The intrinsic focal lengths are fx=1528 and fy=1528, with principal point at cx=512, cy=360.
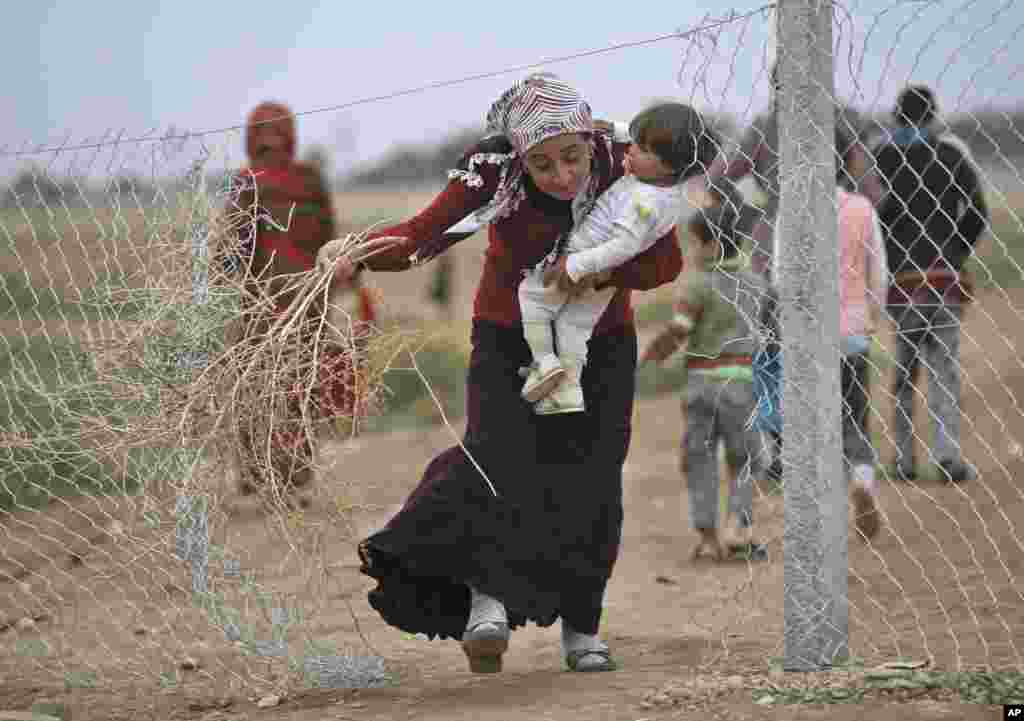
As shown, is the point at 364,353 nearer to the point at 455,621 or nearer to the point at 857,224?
the point at 455,621

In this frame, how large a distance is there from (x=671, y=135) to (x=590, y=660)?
64.2 inches

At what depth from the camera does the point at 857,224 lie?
664cm

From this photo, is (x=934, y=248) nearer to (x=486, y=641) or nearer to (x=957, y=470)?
(x=957, y=470)

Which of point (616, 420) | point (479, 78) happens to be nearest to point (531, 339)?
point (616, 420)

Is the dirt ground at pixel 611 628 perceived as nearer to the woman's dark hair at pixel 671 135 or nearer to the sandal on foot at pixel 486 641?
the sandal on foot at pixel 486 641

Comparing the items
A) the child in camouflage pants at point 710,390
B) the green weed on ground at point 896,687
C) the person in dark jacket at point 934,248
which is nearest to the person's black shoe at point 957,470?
the person in dark jacket at point 934,248

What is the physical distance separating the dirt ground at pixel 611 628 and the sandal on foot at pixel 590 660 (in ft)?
0.24

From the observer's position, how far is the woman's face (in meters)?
4.40

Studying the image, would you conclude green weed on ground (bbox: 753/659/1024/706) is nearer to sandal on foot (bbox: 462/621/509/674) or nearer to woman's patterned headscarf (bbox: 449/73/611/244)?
sandal on foot (bbox: 462/621/509/674)

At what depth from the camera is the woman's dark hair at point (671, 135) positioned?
14.9 ft

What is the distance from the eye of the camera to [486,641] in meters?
4.48

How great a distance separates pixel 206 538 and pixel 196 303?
2.26 feet

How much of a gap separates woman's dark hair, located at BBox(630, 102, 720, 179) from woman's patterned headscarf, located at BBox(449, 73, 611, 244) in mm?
117

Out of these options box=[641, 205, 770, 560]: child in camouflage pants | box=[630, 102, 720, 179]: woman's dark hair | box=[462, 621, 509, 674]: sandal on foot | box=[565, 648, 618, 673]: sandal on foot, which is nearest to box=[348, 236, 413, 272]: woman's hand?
box=[630, 102, 720, 179]: woman's dark hair
